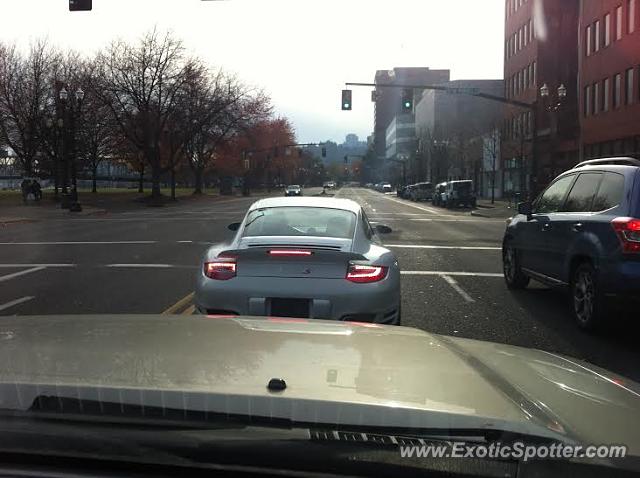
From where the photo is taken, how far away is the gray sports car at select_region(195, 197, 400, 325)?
5258 mm

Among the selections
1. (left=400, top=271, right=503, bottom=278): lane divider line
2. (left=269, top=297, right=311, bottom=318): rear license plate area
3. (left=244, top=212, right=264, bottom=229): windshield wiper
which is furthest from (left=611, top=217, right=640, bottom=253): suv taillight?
(left=400, top=271, right=503, bottom=278): lane divider line

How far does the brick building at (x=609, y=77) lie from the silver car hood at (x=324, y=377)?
32348 millimetres

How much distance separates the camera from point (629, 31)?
34.6 metres

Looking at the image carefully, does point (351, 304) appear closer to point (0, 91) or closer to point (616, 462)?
point (616, 462)

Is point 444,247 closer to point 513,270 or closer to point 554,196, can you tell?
point 513,270

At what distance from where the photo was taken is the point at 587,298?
23.2 feet

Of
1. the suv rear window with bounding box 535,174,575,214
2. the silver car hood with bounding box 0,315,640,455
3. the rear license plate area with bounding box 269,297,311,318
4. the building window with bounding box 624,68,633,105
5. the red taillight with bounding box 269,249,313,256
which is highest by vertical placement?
the building window with bounding box 624,68,633,105

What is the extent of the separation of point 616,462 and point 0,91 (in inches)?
1973

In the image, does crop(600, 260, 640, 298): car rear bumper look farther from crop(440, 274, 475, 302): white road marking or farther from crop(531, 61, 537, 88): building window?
crop(531, 61, 537, 88): building window

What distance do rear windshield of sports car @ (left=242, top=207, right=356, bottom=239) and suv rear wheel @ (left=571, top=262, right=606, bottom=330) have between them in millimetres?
2713

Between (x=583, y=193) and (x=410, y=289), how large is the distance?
3.06 m

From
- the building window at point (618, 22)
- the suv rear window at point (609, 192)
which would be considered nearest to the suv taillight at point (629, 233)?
the suv rear window at point (609, 192)

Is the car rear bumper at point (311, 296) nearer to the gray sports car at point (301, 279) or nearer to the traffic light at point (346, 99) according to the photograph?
the gray sports car at point (301, 279)

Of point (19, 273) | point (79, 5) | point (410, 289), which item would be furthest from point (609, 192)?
point (79, 5)
